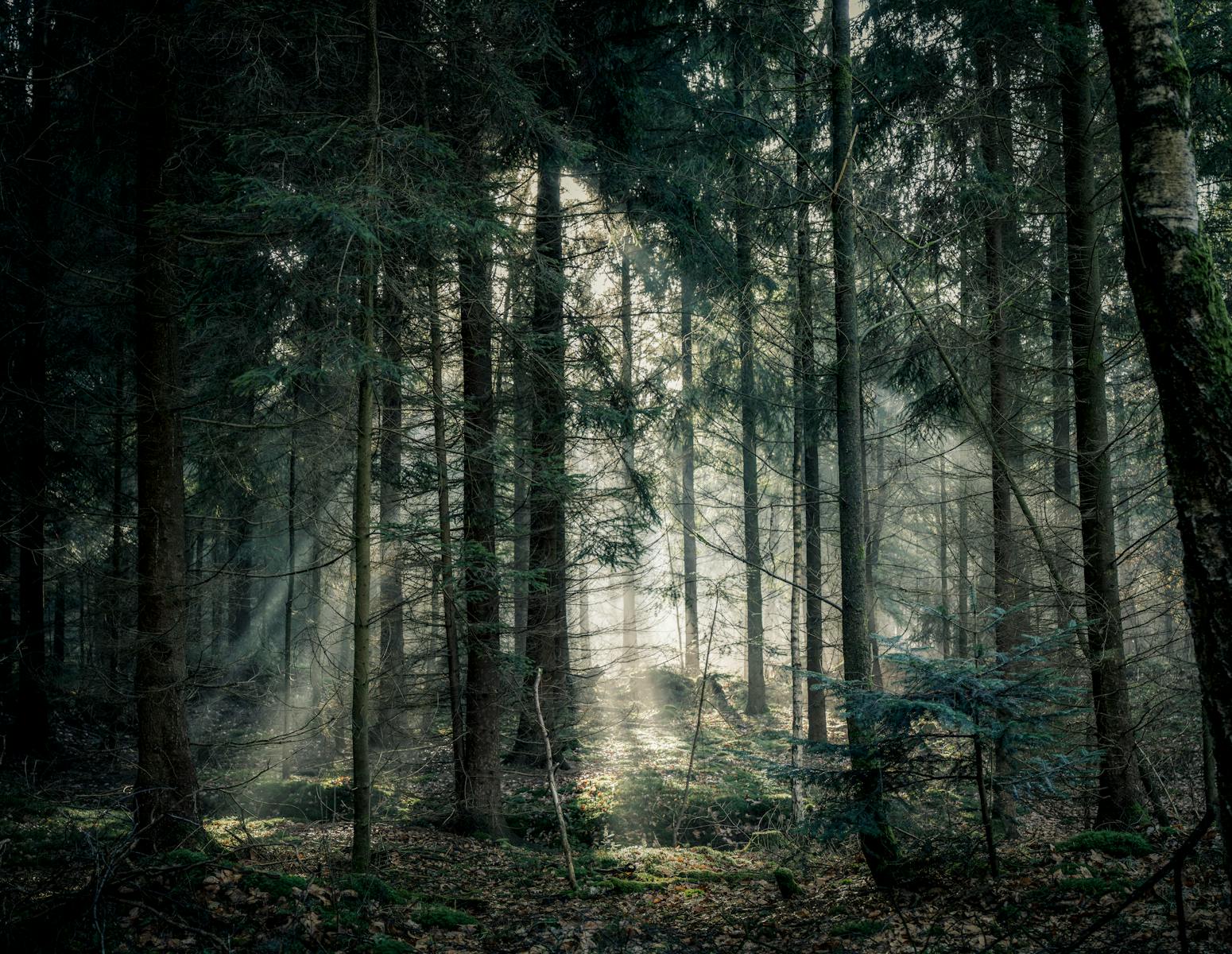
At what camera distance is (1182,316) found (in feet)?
9.04

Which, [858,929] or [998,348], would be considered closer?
[858,929]

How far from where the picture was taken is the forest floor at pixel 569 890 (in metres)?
4.30

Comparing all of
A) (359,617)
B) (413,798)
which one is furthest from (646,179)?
(413,798)

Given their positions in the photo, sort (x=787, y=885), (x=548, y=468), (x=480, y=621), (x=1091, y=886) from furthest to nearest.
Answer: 1. (x=480, y=621)
2. (x=548, y=468)
3. (x=787, y=885)
4. (x=1091, y=886)

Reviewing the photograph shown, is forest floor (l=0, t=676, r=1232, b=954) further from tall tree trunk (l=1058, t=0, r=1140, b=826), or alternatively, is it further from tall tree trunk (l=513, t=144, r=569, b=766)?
Answer: tall tree trunk (l=513, t=144, r=569, b=766)

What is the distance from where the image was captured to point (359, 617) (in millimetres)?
6539

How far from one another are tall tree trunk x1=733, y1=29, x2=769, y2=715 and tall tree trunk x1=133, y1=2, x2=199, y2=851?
5.73 metres

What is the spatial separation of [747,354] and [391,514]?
7741mm

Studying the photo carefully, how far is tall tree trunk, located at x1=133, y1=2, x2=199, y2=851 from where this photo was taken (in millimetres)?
6680

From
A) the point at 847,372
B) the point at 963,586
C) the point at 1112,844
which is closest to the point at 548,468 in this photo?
the point at 847,372

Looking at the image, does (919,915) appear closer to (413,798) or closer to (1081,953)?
(1081,953)

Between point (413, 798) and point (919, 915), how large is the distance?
329 inches

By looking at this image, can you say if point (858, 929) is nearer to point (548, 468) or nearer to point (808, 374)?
point (808, 374)

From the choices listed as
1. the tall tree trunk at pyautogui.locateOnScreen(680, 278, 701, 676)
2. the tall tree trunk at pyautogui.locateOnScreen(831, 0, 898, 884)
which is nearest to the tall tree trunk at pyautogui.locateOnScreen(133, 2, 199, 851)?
the tall tree trunk at pyautogui.locateOnScreen(831, 0, 898, 884)
